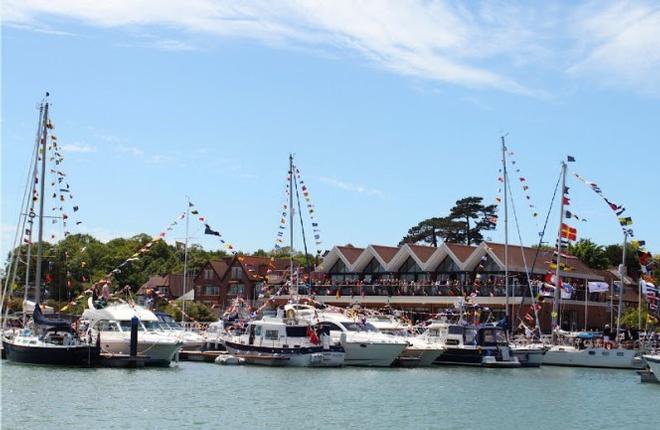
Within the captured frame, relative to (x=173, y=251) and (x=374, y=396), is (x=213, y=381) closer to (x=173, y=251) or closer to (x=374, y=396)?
(x=374, y=396)

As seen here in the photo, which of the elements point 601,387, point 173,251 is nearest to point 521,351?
point 601,387

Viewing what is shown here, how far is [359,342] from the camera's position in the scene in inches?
2239

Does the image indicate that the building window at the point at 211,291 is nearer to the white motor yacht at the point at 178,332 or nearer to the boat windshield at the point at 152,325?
the white motor yacht at the point at 178,332

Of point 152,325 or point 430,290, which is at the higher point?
point 430,290

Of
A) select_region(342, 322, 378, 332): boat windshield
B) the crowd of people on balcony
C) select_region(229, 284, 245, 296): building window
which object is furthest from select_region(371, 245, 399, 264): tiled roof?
select_region(342, 322, 378, 332): boat windshield

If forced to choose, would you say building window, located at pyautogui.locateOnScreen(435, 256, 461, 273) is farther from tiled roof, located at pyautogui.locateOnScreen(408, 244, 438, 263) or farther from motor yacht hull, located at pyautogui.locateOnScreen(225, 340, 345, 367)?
motor yacht hull, located at pyautogui.locateOnScreen(225, 340, 345, 367)

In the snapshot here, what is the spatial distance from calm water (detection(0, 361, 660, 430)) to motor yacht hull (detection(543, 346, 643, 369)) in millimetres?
9351

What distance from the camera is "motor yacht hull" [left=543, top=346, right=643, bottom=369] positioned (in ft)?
209

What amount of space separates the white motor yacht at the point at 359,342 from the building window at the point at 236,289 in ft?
156

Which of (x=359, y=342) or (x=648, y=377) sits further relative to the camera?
(x=359, y=342)

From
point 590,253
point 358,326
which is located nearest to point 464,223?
point 590,253

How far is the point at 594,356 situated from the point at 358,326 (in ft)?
54.6

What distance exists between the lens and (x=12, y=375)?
4503cm

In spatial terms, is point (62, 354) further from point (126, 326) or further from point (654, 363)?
point (654, 363)
